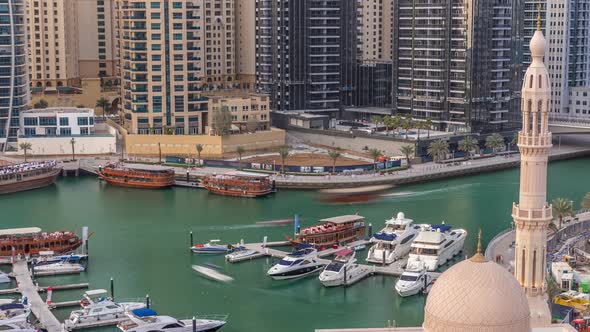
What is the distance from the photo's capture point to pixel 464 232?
3253 centimetres

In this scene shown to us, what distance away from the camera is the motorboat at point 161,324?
24266mm

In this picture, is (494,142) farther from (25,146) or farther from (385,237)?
(385,237)

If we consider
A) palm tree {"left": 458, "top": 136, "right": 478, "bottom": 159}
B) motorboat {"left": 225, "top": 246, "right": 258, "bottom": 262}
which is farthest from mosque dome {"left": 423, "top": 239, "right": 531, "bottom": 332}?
palm tree {"left": 458, "top": 136, "right": 478, "bottom": 159}

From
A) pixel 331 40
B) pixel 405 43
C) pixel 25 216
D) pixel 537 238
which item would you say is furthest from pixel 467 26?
pixel 537 238

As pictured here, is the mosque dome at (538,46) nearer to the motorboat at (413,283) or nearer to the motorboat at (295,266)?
the motorboat at (413,283)

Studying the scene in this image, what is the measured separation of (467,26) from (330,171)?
11.3 m

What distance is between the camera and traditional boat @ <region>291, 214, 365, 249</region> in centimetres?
3253

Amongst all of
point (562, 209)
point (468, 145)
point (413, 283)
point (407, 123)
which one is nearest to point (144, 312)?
point (413, 283)

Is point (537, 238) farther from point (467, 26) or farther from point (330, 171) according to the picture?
point (467, 26)

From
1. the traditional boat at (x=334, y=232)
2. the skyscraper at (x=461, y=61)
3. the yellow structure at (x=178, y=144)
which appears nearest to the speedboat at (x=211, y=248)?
the traditional boat at (x=334, y=232)

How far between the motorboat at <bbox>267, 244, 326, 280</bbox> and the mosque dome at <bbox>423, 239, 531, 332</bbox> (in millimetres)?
13509

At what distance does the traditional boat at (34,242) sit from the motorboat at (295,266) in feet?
20.7

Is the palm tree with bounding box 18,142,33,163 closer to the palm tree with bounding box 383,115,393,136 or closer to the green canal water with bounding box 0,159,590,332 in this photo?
the green canal water with bounding box 0,159,590,332

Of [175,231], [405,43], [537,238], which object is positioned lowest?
[175,231]
